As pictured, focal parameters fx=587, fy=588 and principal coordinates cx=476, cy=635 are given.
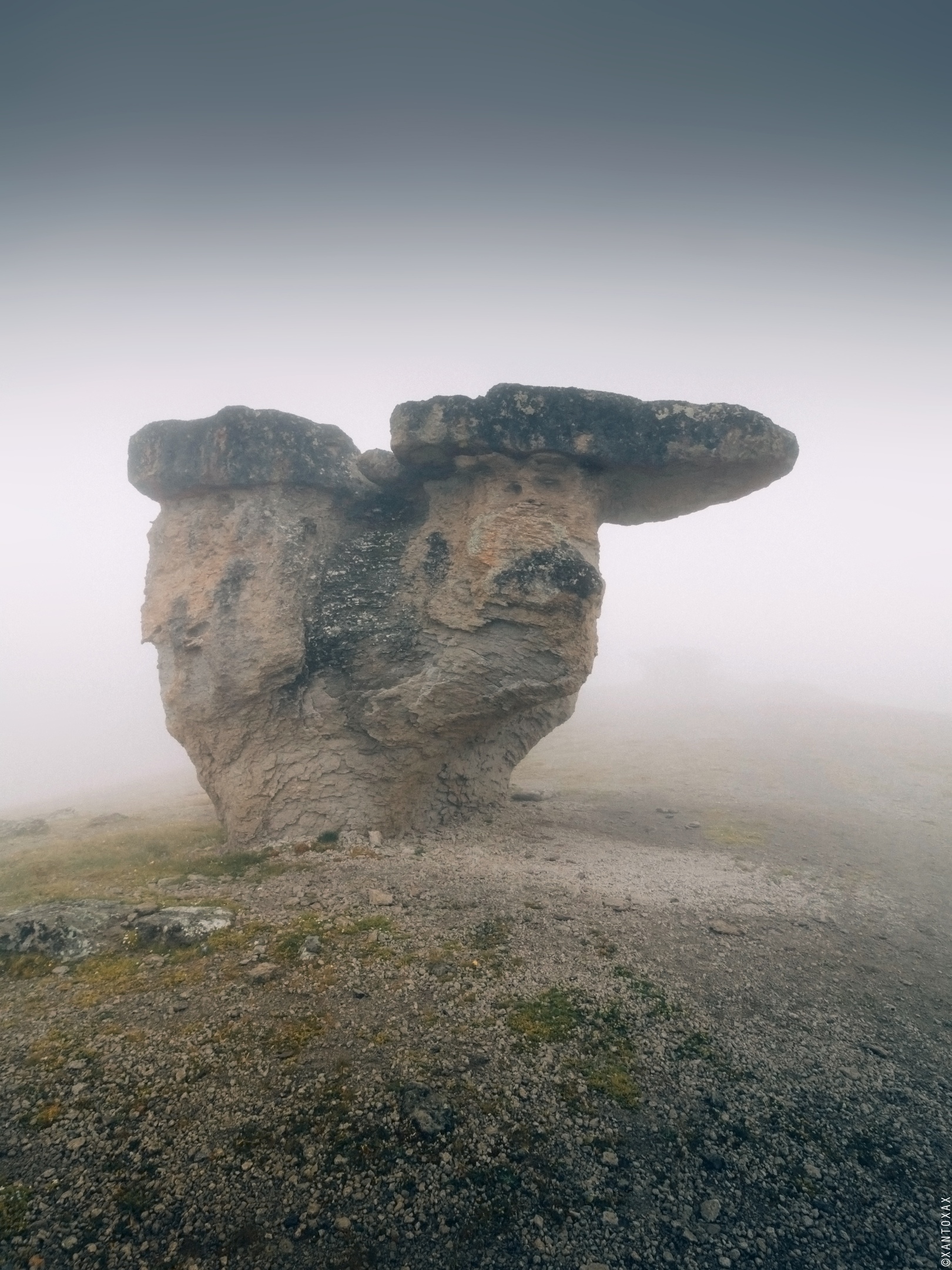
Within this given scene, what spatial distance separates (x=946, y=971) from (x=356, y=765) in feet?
40.1

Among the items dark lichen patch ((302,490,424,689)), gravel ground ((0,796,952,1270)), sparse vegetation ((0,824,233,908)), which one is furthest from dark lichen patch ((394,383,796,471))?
sparse vegetation ((0,824,233,908))

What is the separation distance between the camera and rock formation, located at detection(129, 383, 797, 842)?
45.9ft

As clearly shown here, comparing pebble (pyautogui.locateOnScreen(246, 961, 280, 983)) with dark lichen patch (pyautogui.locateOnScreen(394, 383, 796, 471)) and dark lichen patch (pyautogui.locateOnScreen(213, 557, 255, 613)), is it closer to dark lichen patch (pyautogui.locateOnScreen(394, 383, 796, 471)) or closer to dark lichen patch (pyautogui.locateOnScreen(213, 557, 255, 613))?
dark lichen patch (pyautogui.locateOnScreen(213, 557, 255, 613))

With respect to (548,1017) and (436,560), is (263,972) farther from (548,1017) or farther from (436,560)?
(436,560)

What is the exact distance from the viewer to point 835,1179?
576 centimetres

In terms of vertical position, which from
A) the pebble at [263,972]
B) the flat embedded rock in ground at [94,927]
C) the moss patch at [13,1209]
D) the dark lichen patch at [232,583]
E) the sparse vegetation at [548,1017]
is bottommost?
the sparse vegetation at [548,1017]

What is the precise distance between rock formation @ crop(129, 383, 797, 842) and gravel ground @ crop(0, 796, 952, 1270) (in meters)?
4.25

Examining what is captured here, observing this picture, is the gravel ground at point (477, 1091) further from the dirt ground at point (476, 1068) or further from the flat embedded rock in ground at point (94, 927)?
the flat embedded rock in ground at point (94, 927)

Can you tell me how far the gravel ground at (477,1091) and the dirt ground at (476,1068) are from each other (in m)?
0.03

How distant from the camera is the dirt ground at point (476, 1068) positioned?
5105 millimetres

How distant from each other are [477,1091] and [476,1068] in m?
0.31

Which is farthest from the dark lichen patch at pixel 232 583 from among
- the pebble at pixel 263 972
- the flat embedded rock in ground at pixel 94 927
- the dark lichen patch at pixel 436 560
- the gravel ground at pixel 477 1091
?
the pebble at pixel 263 972

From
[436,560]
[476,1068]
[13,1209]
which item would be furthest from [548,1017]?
[436,560]

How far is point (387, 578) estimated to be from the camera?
607 inches
